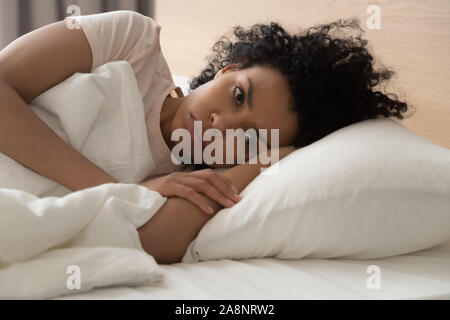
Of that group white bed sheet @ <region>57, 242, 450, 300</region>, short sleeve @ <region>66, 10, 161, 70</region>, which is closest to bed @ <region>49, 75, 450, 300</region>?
white bed sheet @ <region>57, 242, 450, 300</region>

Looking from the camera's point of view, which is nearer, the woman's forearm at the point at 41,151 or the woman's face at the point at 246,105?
the woman's forearm at the point at 41,151

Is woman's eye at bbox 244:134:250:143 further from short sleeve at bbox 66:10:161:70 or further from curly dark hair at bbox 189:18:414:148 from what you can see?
short sleeve at bbox 66:10:161:70

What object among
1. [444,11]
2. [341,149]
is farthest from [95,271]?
[444,11]

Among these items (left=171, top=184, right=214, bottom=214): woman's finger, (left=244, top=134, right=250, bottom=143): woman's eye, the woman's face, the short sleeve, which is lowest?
(left=171, top=184, right=214, bottom=214): woman's finger

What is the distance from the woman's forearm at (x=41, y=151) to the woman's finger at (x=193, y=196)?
14 cm

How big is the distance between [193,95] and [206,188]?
35cm

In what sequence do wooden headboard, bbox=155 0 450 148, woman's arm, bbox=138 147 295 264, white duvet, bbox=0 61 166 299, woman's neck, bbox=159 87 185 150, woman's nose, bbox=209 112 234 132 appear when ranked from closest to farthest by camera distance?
1. white duvet, bbox=0 61 166 299
2. woman's arm, bbox=138 147 295 264
3. woman's nose, bbox=209 112 234 132
4. woman's neck, bbox=159 87 185 150
5. wooden headboard, bbox=155 0 450 148

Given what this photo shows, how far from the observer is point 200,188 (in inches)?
40.1

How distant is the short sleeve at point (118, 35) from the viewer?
1.24m

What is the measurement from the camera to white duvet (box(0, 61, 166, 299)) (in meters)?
0.77

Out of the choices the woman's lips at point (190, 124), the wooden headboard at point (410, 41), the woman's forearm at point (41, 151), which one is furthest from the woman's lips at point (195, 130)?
the wooden headboard at point (410, 41)

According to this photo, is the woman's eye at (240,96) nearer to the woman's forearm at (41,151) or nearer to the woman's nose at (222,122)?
the woman's nose at (222,122)

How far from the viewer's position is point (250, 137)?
1.21m

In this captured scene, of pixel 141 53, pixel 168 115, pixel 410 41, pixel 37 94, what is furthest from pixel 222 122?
pixel 410 41
